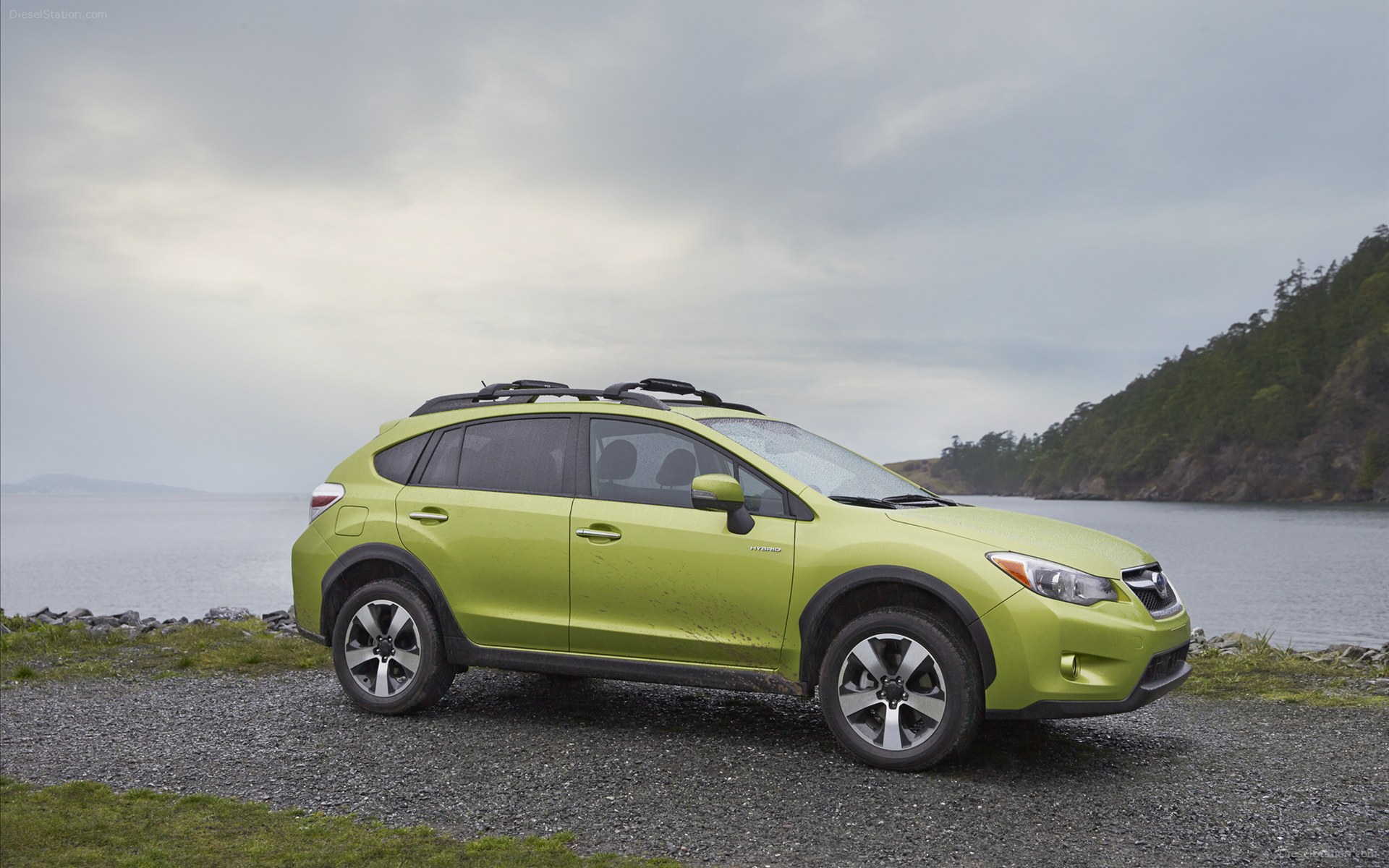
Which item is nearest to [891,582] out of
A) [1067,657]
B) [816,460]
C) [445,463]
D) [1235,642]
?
[1067,657]

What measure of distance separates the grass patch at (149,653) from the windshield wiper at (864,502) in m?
5.71

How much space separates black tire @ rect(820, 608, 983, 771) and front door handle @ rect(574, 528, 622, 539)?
4.51 feet

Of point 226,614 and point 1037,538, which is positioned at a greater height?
point 1037,538

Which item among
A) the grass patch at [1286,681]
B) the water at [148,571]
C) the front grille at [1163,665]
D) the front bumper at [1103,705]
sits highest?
the front grille at [1163,665]

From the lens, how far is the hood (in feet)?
17.4

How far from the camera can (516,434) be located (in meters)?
6.77

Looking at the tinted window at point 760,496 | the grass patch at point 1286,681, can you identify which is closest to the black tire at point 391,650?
the tinted window at point 760,496

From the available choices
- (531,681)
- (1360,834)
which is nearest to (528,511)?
(531,681)

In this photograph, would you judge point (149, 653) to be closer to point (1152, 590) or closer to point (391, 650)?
point (391, 650)

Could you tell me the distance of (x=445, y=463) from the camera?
695 cm

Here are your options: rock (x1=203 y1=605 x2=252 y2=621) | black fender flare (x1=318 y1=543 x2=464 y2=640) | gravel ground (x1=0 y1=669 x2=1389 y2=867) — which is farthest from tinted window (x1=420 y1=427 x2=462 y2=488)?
rock (x1=203 y1=605 x2=252 y2=621)

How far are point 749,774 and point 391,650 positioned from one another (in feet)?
8.53

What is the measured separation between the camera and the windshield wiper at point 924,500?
6078 millimetres

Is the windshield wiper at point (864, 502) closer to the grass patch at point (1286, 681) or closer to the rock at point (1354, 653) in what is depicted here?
the grass patch at point (1286, 681)
